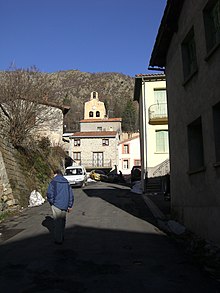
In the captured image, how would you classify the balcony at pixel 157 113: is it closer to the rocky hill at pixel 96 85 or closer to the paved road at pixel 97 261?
the paved road at pixel 97 261

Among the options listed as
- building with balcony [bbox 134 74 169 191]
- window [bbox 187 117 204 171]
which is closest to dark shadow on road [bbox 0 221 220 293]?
window [bbox 187 117 204 171]

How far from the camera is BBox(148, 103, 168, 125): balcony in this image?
23.3m

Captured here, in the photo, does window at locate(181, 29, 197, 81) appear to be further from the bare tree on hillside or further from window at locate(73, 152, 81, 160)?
window at locate(73, 152, 81, 160)

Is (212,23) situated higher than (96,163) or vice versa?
(212,23)

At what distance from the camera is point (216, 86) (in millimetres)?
7031

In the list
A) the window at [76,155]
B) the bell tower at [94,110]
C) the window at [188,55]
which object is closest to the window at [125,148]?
the window at [76,155]

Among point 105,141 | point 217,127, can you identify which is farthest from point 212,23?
point 105,141

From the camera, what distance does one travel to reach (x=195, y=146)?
9.02 m

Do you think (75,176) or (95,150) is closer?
(75,176)

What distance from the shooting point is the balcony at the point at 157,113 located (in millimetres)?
23297

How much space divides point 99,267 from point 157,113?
1895 centimetres

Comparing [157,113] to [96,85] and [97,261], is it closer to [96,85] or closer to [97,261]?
[97,261]

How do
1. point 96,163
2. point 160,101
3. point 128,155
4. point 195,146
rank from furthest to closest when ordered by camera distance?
1. point 96,163
2. point 128,155
3. point 160,101
4. point 195,146

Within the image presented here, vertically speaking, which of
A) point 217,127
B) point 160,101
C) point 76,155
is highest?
point 160,101
